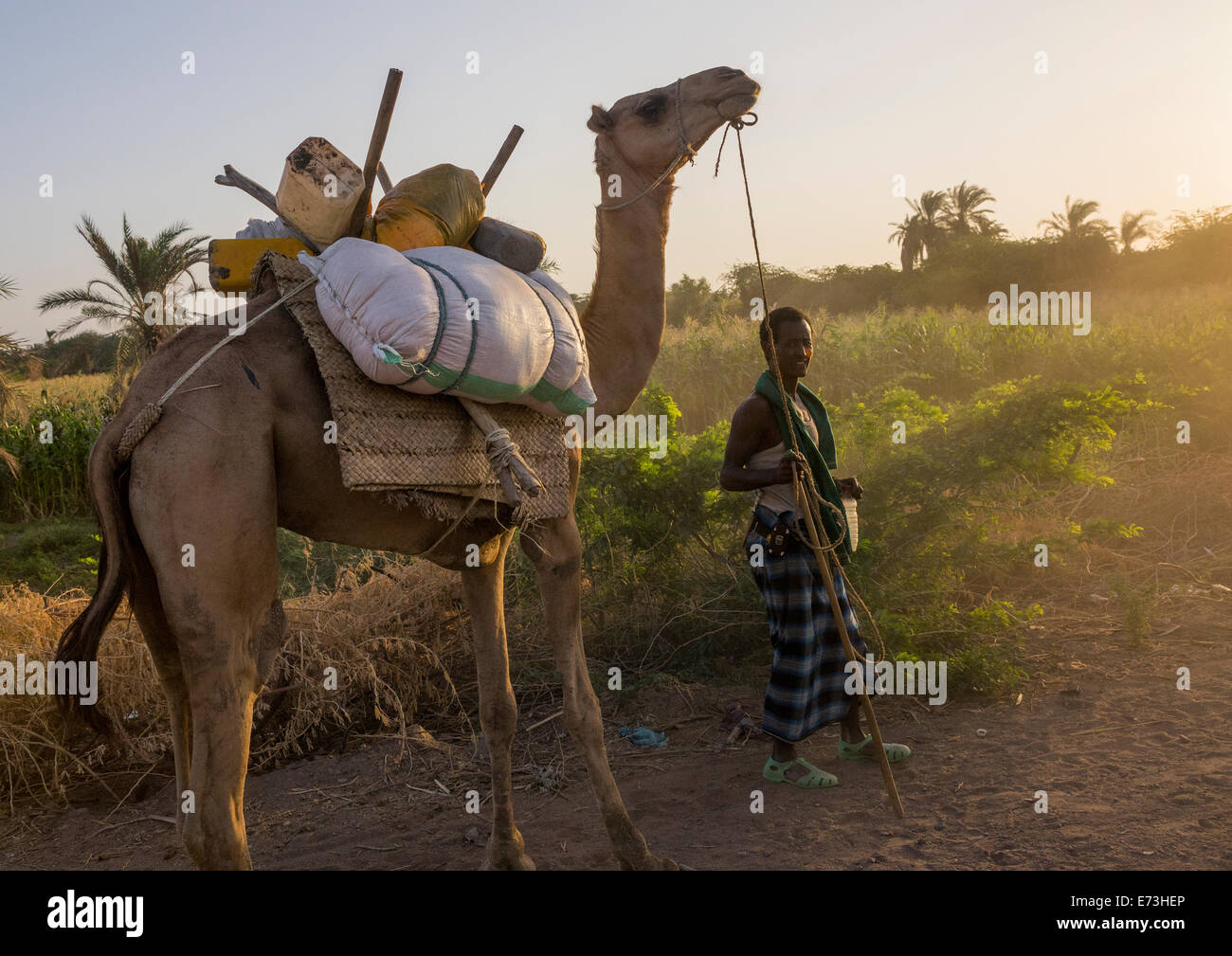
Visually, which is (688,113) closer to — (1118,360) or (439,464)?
(439,464)

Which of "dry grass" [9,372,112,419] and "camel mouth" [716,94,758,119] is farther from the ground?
"dry grass" [9,372,112,419]

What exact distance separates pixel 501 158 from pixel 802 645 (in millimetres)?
2841

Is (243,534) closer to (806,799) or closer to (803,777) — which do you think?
(806,799)

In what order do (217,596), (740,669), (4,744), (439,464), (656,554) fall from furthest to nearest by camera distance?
(656,554)
(740,669)
(4,744)
(439,464)
(217,596)

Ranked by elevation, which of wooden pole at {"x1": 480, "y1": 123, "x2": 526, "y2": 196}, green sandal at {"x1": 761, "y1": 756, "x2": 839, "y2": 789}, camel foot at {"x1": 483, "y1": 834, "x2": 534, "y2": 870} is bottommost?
camel foot at {"x1": 483, "y1": 834, "x2": 534, "y2": 870}

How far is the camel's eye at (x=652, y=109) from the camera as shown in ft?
13.5

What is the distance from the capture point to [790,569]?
16.4 ft

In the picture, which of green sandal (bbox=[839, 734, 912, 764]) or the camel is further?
green sandal (bbox=[839, 734, 912, 764])

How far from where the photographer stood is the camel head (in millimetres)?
4027

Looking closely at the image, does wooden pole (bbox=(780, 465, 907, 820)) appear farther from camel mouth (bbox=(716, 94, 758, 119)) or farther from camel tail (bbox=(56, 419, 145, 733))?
camel tail (bbox=(56, 419, 145, 733))

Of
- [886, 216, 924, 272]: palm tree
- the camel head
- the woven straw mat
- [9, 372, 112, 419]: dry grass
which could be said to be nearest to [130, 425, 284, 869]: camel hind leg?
the woven straw mat

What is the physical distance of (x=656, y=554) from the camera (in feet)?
23.3

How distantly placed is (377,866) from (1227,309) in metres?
17.1

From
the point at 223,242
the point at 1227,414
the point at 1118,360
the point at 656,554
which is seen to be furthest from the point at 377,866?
the point at 1118,360
